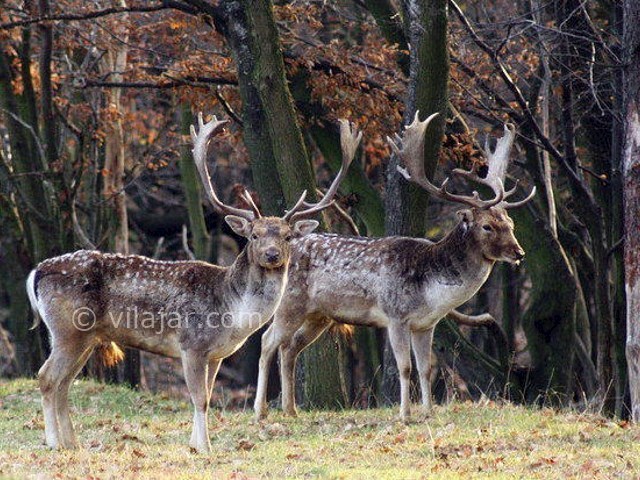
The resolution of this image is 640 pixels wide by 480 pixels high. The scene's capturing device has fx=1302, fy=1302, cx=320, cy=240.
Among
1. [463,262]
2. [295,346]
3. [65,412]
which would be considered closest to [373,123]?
[295,346]

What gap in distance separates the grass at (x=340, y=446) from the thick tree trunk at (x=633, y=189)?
0.60 metres

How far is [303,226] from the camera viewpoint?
1021cm

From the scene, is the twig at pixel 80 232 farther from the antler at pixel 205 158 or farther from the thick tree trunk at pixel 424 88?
the antler at pixel 205 158

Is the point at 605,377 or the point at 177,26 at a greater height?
the point at 177,26

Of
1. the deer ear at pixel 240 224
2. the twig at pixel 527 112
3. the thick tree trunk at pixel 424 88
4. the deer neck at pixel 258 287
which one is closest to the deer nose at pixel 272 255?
the deer neck at pixel 258 287

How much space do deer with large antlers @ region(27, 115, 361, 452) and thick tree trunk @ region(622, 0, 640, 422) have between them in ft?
9.20

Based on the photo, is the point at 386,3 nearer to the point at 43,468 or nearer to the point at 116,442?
the point at 116,442

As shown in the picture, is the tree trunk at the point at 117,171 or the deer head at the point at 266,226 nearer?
the deer head at the point at 266,226

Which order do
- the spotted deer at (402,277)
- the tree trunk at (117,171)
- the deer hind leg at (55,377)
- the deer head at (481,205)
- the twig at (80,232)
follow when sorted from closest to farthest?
the deer hind leg at (55,377), the deer head at (481,205), the spotted deer at (402,277), the twig at (80,232), the tree trunk at (117,171)

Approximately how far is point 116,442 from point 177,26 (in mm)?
6289

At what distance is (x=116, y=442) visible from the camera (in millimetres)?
10398

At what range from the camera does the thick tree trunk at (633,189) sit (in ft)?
35.7

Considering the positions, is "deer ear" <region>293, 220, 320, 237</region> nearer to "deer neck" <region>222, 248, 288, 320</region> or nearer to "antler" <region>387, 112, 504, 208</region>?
"deer neck" <region>222, 248, 288, 320</region>

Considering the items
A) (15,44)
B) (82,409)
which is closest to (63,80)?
(15,44)
